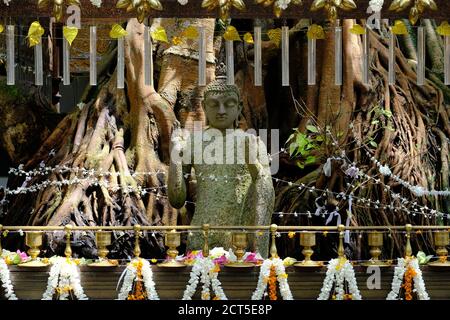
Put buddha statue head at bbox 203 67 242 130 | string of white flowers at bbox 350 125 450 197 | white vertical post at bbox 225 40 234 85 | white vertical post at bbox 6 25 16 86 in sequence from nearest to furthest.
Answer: white vertical post at bbox 6 25 16 86 → white vertical post at bbox 225 40 234 85 → buddha statue head at bbox 203 67 242 130 → string of white flowers at bbox 350 125 450 197

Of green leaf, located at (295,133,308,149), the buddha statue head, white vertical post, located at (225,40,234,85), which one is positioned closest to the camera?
white vertical post, located at (225,40,234,85)

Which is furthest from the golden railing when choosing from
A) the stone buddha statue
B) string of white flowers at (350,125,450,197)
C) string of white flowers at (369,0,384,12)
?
string of white flowers at (350,125,450,197)

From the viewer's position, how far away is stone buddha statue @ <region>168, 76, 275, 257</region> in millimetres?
5629

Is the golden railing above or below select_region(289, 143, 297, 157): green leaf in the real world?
below

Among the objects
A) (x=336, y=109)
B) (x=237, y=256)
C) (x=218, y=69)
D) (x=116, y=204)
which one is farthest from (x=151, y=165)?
(x=237, y=256)

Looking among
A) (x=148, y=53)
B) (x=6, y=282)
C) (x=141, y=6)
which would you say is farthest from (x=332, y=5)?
(x=6, y=282)

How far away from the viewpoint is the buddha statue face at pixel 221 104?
18.9ft

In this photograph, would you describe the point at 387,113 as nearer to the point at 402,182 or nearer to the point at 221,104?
the point at 402,182

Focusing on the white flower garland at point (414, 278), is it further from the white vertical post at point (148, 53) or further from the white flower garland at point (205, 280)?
the white vertical post at point (148, 53)

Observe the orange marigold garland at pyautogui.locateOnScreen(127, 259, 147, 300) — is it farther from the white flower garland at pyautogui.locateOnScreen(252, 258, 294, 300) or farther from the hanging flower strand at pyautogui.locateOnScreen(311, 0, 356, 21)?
the hanging flower strand at pyautogui.locateOnScreen(311, 0, 356, 21)

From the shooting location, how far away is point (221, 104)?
19.0 ft

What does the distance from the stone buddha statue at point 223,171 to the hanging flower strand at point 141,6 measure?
950 millimetres

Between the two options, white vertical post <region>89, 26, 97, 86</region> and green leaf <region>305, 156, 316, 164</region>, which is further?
green leaf <region>305, 156, 316, 164</region>

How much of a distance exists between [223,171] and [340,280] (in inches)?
44.6
